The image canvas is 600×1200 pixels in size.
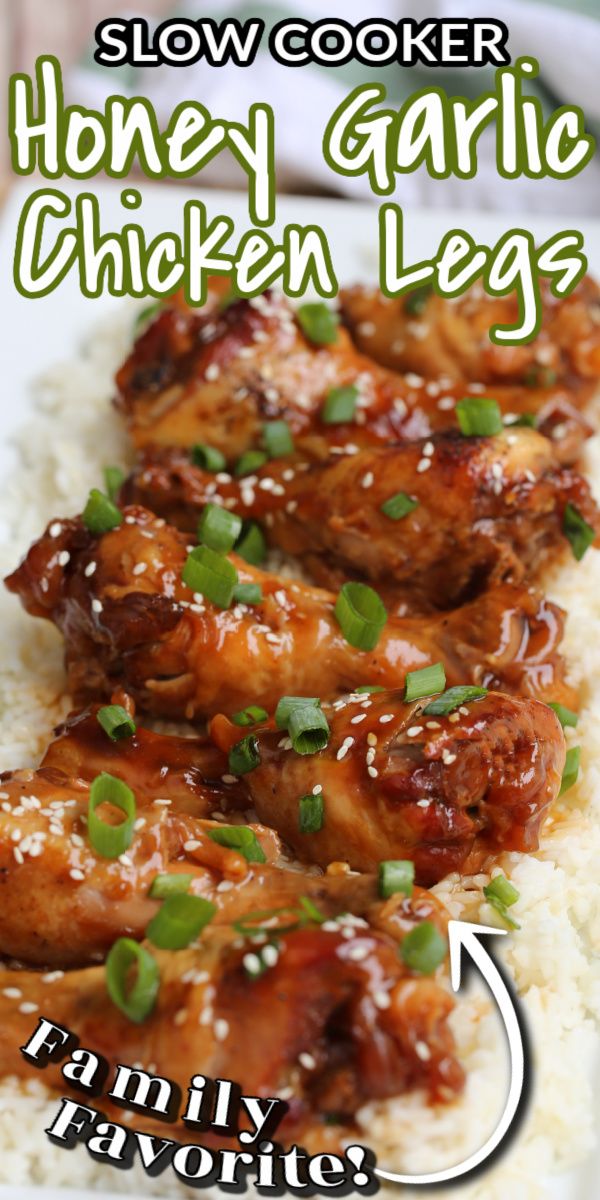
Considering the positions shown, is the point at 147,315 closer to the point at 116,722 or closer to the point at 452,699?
the point at 116,722

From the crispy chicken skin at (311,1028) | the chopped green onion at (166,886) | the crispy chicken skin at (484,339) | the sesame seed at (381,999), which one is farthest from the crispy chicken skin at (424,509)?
the sesame seed at (381,999)

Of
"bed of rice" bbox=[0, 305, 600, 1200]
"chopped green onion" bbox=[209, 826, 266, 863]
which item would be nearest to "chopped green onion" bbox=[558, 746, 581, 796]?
"bed of rice" bbox=[0, 305, 600, 1200]

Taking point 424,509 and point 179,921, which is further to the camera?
point 424,509

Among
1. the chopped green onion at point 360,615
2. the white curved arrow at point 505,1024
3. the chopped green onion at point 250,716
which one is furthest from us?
the chopped green onion at point 360,615

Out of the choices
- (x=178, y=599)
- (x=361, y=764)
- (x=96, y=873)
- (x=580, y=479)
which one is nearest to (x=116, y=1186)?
(x=96, y=873)

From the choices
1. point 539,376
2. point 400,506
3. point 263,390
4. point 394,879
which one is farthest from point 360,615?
point 539,376

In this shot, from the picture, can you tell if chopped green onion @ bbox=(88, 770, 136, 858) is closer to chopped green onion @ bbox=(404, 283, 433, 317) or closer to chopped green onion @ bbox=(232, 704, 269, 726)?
chopped green onion @ bbox=(232, 704, 269, 726)

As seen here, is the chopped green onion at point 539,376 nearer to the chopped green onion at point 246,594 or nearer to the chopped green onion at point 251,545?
the chopped green onion at point 251,545
